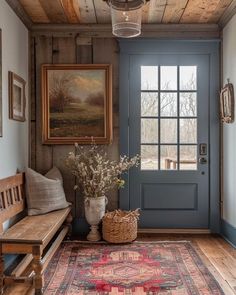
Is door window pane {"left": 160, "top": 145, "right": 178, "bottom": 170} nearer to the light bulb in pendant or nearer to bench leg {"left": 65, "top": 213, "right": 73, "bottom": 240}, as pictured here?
bench leg {"left": 65, "top": 213, "right": 73, "bottom": 240}

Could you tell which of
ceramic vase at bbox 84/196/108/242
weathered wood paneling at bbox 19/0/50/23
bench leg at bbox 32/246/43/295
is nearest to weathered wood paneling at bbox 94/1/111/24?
weathered wood paneling at bbox 19/0/50/23

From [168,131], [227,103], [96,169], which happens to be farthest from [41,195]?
[227,103]

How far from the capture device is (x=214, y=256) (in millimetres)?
3340

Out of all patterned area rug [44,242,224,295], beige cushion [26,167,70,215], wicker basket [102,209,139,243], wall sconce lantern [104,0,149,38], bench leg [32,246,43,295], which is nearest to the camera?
bench leg [32,246,43,295]

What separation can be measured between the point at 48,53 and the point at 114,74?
2.73ft

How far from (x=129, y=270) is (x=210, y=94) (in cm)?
231

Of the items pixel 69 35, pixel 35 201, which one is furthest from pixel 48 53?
pixel 35 201

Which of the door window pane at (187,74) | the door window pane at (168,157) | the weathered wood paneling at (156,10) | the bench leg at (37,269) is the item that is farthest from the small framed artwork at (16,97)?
the door window pane at (187,74)

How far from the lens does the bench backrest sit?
291cm

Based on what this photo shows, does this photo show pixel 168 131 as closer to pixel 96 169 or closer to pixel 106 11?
pixel 96 169

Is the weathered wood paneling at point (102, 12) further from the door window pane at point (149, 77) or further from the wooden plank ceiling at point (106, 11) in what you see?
the door window pane at point (149, 77)

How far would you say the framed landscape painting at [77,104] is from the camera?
405cm

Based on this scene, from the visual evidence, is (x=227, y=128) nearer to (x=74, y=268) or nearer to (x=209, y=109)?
(x=209, y=109)

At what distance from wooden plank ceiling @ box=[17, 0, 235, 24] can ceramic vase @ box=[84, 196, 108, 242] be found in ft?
6.67
